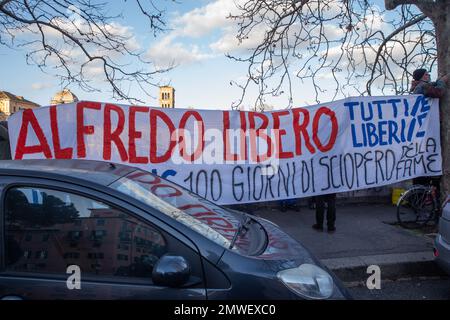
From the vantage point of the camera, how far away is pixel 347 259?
4730 millimetres

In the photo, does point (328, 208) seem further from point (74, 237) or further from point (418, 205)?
point (74, 237)

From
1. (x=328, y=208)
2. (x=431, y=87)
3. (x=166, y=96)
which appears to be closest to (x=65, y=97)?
(x=166, y=96)

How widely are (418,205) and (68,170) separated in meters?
5.76

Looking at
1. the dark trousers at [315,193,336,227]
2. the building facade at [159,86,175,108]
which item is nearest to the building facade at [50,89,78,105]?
the building facade at [159,86,175,108]

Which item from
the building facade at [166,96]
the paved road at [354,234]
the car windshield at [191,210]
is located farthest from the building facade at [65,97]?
the car windshield at [191,210]

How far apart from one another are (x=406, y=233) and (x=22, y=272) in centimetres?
545

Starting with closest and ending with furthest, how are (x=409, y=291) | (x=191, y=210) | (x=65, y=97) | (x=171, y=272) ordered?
(x=171, y=272) < (x=191, y=210) < (x=409, y=291) < (x=65, y=97)

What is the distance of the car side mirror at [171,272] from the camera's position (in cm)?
198

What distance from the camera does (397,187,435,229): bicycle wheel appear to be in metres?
6.36

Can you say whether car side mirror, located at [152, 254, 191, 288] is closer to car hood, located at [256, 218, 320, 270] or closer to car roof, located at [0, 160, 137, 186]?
car hood, located at [256, 218, 320, 270]

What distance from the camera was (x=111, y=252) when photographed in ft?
6.97

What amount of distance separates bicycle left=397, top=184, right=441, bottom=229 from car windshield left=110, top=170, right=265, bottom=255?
168 inches
